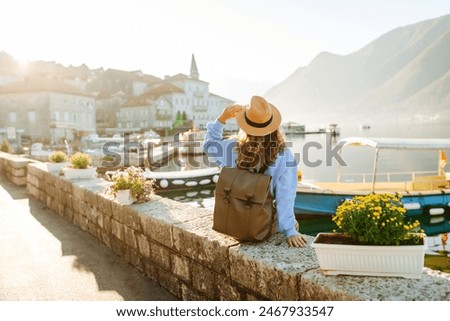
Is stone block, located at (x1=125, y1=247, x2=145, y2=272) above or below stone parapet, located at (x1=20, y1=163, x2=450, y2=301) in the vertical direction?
below

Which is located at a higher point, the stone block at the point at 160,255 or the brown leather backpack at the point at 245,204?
the brown leather backpack at the point at 245,204

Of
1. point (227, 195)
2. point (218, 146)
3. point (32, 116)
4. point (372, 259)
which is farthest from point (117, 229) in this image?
point (32, 116)

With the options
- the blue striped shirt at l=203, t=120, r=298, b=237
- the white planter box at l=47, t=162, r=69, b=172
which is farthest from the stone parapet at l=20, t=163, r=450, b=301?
the white planter box at l=47, t=162, r=69, b=172

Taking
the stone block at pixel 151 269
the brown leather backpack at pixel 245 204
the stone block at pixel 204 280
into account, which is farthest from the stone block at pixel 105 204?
the brown leather backpack at pixel 245 204

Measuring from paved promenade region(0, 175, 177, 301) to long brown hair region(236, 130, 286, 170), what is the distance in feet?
6.74

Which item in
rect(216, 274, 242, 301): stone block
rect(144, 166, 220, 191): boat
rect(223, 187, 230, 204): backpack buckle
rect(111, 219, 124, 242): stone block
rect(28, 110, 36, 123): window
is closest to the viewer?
rect(223, 187, 230, 204): backpack buckle

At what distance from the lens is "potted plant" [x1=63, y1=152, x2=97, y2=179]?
348 inches

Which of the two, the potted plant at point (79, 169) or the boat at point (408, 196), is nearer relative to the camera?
the potted plant at point (79, 169)

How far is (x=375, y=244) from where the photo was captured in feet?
9.05

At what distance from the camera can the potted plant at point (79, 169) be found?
885cm

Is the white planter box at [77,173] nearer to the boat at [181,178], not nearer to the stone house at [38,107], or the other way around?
the boat at [181,178]

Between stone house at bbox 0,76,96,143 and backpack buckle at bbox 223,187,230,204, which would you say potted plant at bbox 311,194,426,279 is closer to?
backpack buckle at bbox 223,187,230,204

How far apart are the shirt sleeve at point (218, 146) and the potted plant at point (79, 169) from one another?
217 inches

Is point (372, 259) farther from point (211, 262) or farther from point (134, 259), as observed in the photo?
point (134, 259)
